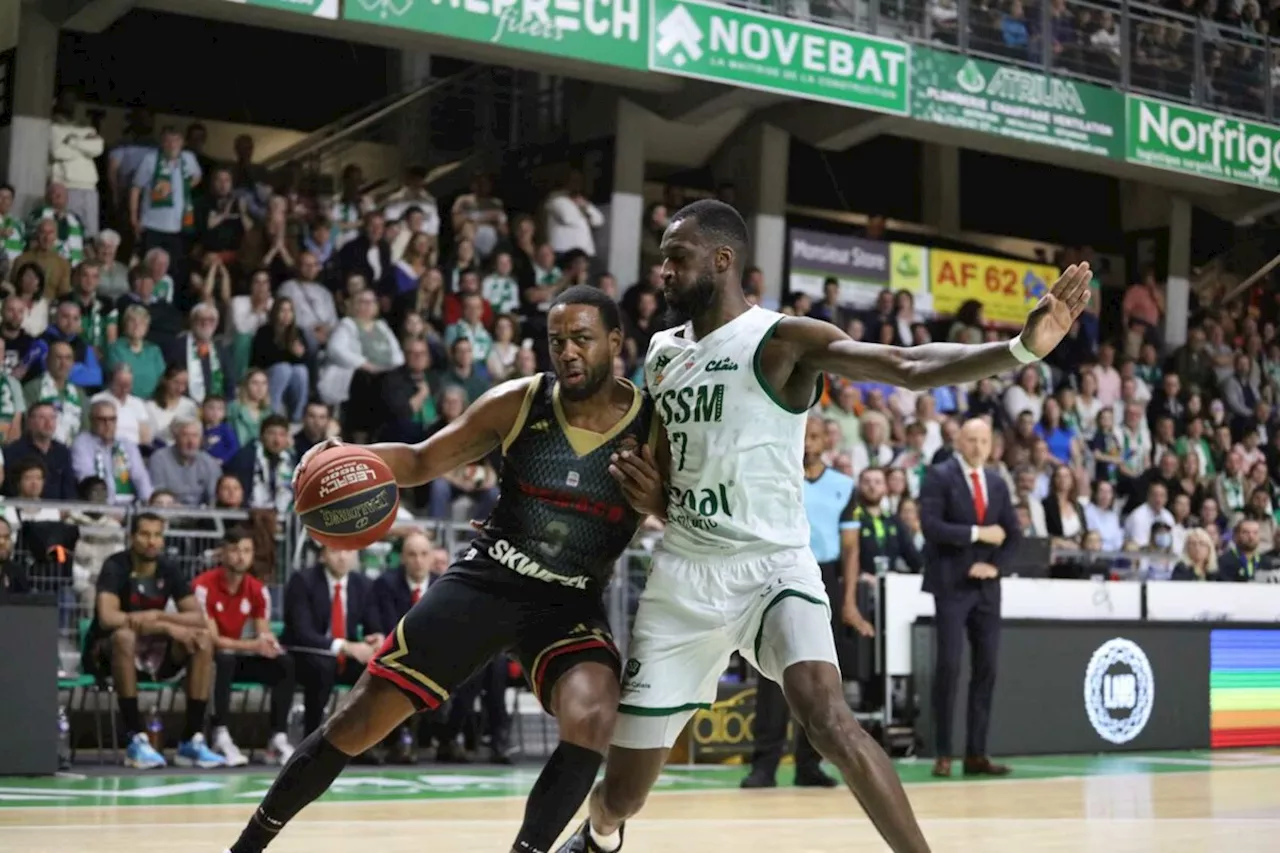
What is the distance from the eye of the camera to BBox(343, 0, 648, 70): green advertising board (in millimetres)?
14930

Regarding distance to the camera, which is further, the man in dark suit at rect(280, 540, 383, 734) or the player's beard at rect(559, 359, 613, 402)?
the man in dark suit at rect(280, 540, 383, 734)

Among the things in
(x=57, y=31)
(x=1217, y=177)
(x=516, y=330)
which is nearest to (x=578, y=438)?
(x=516, y=330)

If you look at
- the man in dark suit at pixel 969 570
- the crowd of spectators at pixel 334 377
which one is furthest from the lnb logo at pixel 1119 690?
the man in dark suit at pixel 969 570

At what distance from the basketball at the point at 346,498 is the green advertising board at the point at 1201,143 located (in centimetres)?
1584

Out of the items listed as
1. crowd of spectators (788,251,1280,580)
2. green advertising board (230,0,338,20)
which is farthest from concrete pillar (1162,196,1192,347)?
green advertising board (230,0,338,20)

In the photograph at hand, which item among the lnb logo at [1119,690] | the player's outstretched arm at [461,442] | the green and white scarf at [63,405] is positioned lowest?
the lnb logo at [1119,690]

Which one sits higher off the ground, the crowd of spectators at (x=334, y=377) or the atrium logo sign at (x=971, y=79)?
the atrium logo sign at (x=971, y=79)

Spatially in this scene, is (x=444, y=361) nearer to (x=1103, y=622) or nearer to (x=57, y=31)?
(x=57, y=31)

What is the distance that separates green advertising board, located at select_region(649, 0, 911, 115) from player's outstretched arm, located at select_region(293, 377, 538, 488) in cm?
1092

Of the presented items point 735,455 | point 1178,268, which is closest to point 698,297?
point 735,455

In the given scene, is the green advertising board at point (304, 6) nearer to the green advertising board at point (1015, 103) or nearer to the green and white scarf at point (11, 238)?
the green and white scarf at point (11, 238)

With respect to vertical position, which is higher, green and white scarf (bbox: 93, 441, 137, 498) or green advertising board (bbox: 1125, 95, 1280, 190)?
green advertising board (bbox: 1125, 95, 1280, 190)

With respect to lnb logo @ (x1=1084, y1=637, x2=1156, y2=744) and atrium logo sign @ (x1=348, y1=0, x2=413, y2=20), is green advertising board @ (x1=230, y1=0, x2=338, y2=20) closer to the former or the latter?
atrium logo sign @ (x1=348, y1=0, x2=413, y2=20)

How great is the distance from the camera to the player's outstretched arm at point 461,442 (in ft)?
19.0
